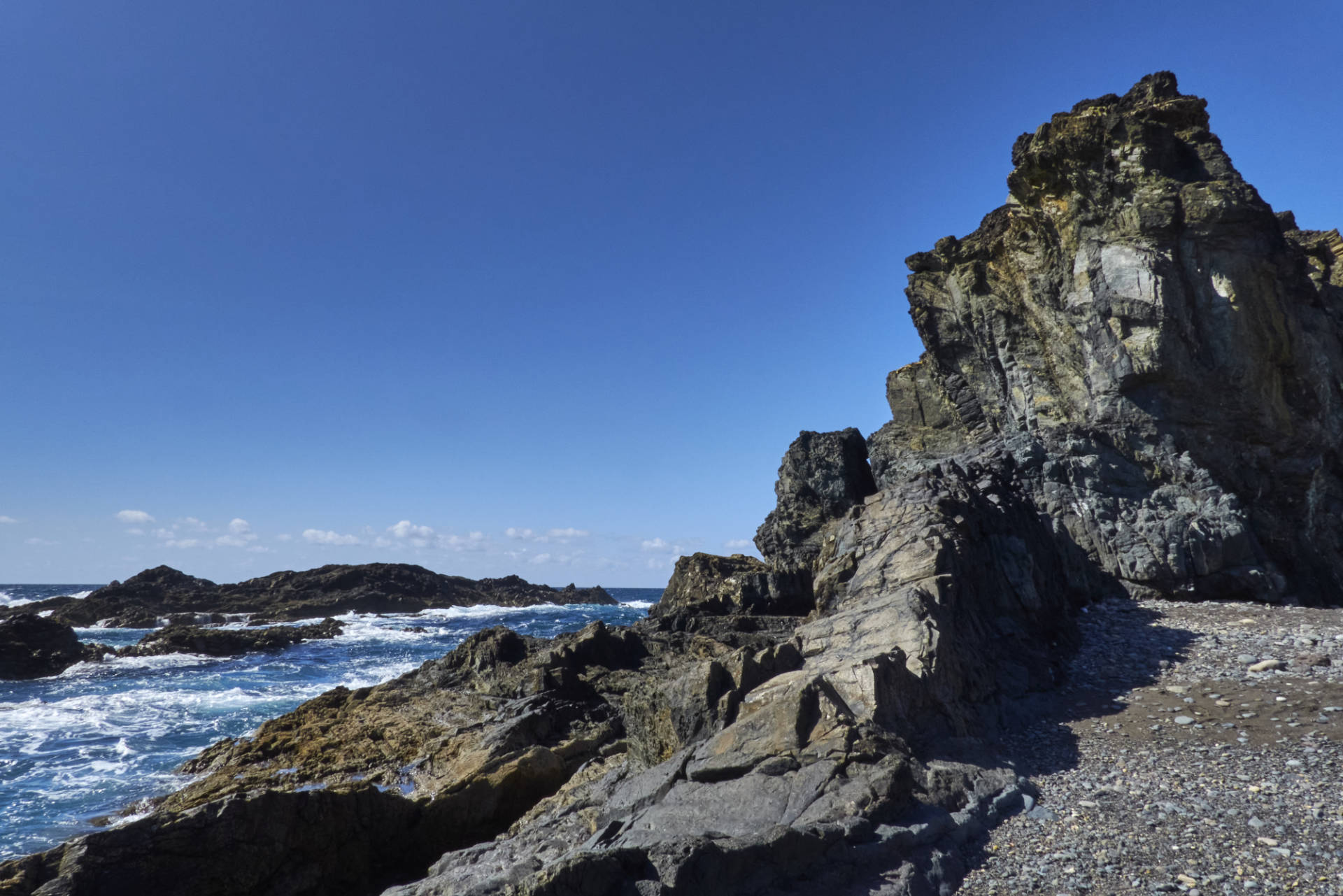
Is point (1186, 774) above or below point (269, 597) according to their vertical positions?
below

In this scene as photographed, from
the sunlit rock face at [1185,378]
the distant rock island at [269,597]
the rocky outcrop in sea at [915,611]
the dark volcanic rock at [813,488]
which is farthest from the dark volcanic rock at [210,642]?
the sunlit rock face at [1185,378]

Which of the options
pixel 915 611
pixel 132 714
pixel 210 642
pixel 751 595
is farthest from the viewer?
pixel 210 642

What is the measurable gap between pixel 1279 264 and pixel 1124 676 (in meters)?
22.1

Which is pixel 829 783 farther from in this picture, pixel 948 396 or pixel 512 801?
pixel 948 396

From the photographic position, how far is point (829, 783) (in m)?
7.99

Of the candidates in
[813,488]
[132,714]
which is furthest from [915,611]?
[132,714]

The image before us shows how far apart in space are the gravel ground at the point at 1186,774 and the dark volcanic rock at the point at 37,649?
52.0 meters

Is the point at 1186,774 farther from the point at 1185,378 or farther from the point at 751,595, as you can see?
the point at 751,595

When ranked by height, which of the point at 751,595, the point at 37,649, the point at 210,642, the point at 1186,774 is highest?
the point at 751,595

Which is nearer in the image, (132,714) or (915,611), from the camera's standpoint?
(915,611)

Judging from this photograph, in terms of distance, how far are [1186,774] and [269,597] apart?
291 ft

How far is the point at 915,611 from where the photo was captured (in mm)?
12953

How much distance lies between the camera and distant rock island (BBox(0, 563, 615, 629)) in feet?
229

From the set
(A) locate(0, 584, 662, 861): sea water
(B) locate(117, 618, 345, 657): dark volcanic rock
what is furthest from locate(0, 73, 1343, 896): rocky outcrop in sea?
(B) locate(117, 618, 345, 657): dark volcanic rock
